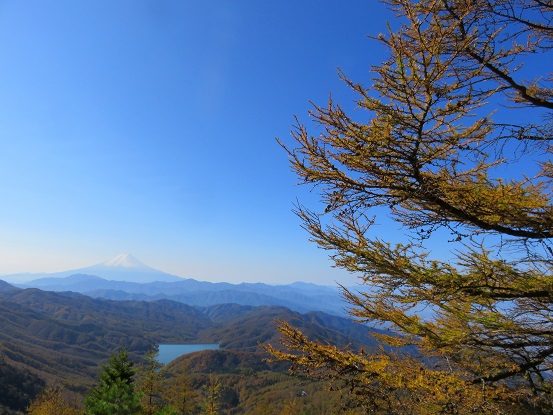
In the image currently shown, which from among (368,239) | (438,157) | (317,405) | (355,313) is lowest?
(317,405)

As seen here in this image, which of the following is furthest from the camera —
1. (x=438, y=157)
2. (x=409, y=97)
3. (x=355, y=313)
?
(x=355, y=313)

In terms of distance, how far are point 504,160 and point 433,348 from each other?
2452 millimetres

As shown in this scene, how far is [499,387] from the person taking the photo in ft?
14.1

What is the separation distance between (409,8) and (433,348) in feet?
12.8

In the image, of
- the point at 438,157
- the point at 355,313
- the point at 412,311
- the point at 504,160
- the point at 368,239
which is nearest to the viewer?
the point at 438,157

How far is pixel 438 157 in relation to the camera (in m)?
3.25

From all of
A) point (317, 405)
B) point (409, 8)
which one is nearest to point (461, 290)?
point (409, 8)

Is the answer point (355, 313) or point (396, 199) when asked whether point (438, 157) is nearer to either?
point (396, 199)

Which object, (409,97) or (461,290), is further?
(461,290)

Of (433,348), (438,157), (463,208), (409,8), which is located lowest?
(433,348)

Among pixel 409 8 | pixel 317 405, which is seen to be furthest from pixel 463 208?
pixel 317 405

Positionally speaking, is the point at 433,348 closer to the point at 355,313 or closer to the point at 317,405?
the point at 355,313

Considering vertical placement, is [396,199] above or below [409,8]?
below

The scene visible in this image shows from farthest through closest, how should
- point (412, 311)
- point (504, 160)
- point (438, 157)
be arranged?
1. point (412, 311)
2. point (504, 160)
3. point (438, 157)
